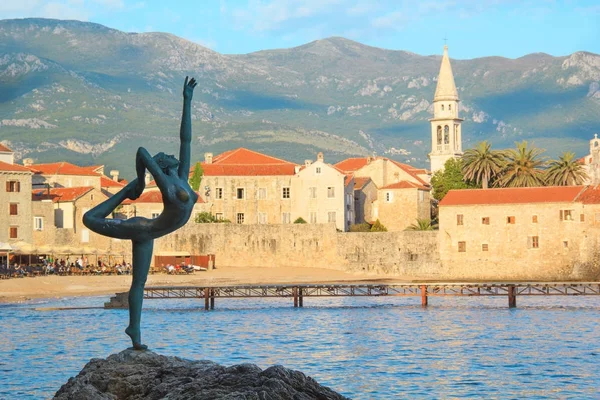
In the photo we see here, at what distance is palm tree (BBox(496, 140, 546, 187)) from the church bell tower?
59.2 feet

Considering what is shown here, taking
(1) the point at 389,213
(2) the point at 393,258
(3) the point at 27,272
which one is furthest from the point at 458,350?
(1) the point at 389,213

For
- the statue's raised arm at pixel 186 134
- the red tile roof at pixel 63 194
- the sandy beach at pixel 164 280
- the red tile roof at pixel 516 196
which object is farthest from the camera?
the red tile roof at pixel 63 194

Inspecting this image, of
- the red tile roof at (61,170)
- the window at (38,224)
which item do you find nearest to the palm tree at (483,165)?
the window at (38,224)

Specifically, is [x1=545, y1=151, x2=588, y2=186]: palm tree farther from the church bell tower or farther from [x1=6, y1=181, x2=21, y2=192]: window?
[x1=6, y1=181, x2=21, y2=192]: window

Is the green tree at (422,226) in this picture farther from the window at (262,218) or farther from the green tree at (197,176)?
the green tree at (197,176)

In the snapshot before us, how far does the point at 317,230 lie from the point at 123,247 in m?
15.5

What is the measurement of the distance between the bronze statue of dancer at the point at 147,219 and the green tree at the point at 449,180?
80.5 m

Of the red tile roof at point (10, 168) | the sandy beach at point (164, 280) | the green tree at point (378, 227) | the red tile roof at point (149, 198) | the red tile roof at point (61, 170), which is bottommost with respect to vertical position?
the sandy beach at point (164, 280)

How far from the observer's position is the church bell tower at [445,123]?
373 ft

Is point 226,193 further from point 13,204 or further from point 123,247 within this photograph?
point 13,204

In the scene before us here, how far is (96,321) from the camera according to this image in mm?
50562

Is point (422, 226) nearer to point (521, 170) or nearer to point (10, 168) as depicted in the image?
point (521, 170)

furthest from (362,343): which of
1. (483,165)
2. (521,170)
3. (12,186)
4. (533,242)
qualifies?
(521,170)

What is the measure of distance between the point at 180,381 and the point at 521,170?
81152 millimetres
